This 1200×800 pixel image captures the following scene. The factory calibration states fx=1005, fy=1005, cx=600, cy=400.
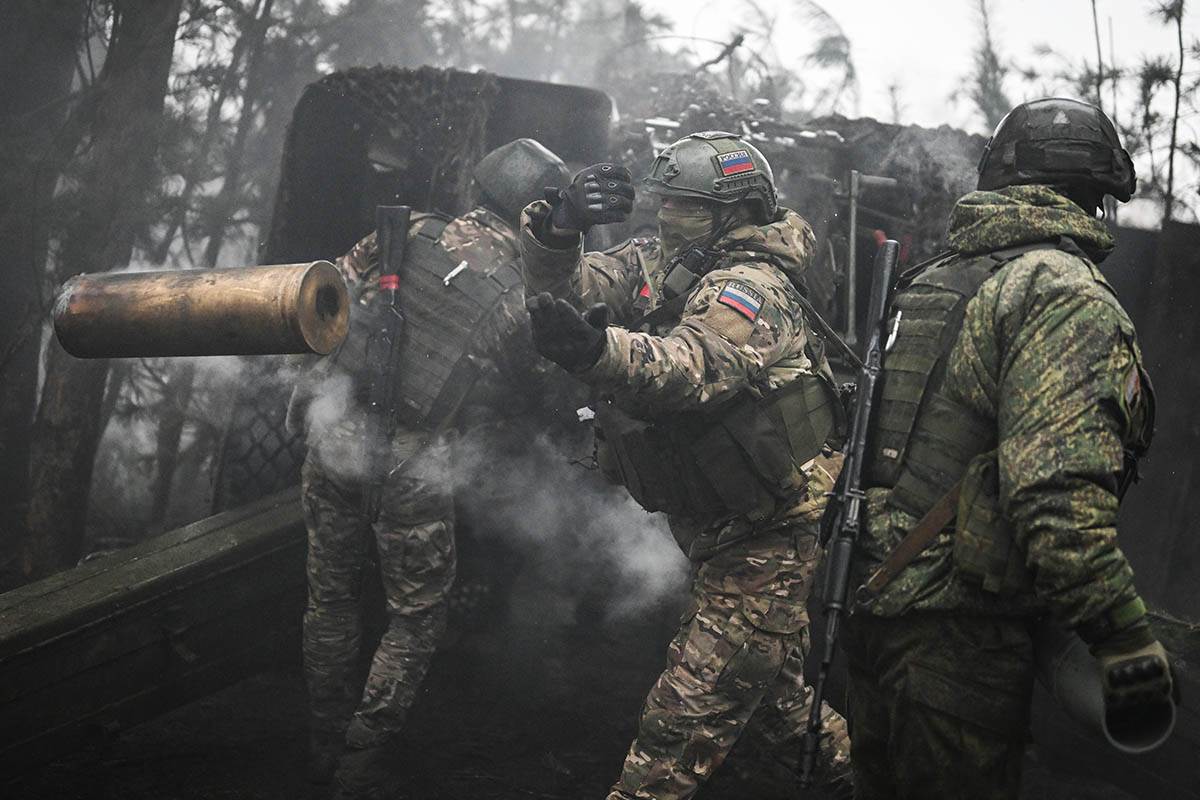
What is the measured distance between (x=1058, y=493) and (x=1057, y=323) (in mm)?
398

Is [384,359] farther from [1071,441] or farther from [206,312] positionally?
[1071,441]

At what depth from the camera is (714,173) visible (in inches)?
138

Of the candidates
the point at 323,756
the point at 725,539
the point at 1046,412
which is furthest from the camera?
the point at 323,756

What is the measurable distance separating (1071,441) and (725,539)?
1411 mm

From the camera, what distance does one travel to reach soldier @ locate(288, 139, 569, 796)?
14.2 ft

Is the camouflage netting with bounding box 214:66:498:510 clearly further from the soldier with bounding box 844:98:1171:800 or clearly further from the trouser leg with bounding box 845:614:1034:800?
the trouser leg with bounding box 845:614:1034:800

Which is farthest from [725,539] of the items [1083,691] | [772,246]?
[1083,691]

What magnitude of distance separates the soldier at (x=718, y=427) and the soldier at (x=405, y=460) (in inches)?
30.3

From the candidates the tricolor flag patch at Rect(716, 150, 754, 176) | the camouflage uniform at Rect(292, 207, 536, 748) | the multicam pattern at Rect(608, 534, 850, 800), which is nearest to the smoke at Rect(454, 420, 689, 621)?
the camouflage uniform at Rect(292, 207, 536, 748)

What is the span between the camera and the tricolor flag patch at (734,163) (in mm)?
3520

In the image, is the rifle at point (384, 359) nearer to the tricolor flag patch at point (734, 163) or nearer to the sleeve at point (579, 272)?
the sleeve at point (579, 272)

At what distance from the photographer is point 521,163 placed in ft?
15.1

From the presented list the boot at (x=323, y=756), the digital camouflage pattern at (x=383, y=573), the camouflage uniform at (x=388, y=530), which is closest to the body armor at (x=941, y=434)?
the camouflage uniform at (x=388, y=530)

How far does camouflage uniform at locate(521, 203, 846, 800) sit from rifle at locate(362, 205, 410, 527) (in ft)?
2.85
